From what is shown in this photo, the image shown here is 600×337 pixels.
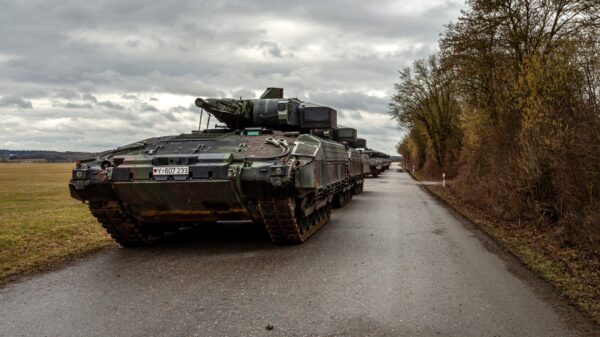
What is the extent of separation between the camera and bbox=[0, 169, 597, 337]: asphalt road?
14.9ft

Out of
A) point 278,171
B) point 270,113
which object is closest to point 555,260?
point 278,171

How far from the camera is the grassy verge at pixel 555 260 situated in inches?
220

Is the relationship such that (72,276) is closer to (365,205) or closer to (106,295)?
(106,295)

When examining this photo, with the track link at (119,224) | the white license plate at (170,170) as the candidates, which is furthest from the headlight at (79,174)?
the white license plate at (170,170)

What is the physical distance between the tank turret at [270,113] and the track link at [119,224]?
315 centimetres

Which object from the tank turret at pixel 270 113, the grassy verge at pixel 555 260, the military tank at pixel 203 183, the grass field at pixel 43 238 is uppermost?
the tank turret at pixel 270 113

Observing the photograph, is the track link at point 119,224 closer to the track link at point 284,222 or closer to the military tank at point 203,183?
the military tank at point 203,183

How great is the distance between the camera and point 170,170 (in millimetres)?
7789

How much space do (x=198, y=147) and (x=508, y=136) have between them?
774 cm

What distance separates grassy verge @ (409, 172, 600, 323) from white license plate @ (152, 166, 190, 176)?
190 inches

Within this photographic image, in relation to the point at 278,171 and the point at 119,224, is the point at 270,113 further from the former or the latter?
the point at 119,224

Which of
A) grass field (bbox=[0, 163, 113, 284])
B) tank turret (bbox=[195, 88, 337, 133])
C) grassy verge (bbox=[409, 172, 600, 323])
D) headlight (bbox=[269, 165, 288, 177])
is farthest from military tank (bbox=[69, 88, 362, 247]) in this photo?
grassy verge (bbox=[409, 172, 600, 323])

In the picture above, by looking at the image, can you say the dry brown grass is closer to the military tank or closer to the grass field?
the military tank

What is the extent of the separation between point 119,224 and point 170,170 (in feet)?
4.75
